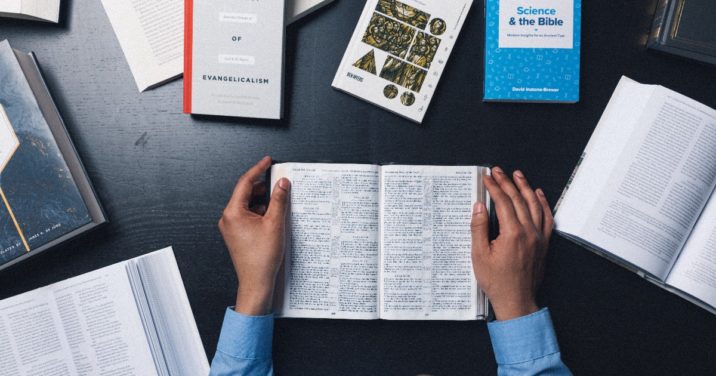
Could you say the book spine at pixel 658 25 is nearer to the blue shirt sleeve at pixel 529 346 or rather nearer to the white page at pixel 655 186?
the white page at pixel 655 186

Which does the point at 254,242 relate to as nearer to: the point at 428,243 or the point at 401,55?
the point at 428,243

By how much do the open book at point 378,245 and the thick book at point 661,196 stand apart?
22 centimetres

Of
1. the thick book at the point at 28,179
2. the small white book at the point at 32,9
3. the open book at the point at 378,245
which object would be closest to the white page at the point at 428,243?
the open book at the point at 378,245

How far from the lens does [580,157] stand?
79 centimetres

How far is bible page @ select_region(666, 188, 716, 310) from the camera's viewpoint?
76 cm

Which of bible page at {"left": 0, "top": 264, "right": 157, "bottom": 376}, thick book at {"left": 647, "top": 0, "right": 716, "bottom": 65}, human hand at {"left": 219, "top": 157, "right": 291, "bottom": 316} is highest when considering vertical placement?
thick book at {"left": 647, "top": 0, "right": 716, "bottom": 65}

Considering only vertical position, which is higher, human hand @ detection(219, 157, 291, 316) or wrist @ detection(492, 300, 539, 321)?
human hand @ detection(219, 157, 291, 316)

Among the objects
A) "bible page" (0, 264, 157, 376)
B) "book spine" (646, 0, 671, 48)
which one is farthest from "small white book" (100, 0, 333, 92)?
"book spine" (646, 0, 671, 48)

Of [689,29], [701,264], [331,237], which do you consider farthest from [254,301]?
[689,29]

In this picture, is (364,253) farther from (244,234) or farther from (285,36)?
(285,36)

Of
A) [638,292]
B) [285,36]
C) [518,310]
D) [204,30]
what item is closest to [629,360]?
[638,292]

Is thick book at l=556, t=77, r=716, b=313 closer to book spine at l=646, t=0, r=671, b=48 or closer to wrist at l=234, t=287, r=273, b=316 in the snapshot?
book spine at l=646, t=0, r=671, b=48

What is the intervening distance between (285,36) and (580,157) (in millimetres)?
544

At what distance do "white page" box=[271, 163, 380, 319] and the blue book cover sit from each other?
0.28 m
